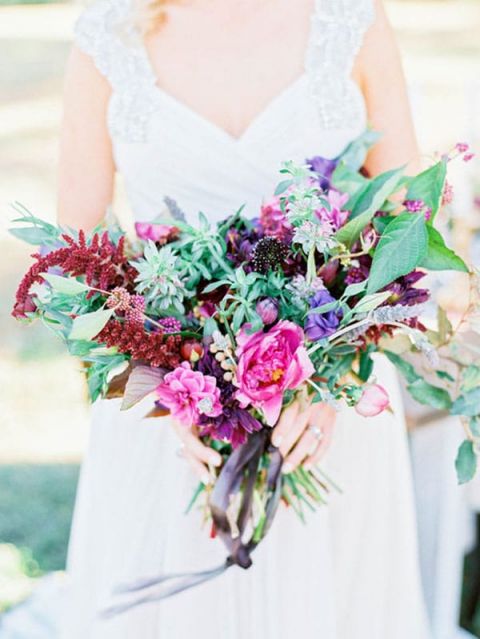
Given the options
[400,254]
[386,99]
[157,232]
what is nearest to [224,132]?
[386,99]

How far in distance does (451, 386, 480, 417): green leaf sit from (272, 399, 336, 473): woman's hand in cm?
27

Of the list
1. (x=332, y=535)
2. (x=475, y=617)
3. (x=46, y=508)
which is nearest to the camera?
(x=332, y=535)

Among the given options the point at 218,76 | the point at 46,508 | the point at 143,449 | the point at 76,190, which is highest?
the point at 218,76

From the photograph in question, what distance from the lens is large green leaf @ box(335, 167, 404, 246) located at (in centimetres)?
138

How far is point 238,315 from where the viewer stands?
134 cm

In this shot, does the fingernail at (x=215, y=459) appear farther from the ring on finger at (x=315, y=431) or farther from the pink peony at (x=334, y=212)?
the pink peony at (x=334, y=212)

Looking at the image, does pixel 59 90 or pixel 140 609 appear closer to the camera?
pixel 140 609

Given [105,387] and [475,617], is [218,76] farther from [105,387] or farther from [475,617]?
[475,617]

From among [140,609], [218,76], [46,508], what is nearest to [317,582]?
[140,609]

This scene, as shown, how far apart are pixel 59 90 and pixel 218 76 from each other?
9122 mm

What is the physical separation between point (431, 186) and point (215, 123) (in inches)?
27.6

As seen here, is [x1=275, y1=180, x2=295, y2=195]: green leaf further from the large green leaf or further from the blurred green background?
the blurred green background

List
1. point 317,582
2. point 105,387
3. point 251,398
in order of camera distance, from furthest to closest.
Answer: point 317,582
point 105,387
point 251,398

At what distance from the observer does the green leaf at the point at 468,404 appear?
1.62 m
